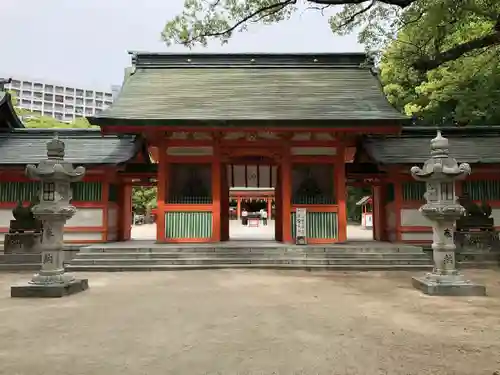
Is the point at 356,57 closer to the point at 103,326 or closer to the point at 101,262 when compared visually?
the point at 101,262

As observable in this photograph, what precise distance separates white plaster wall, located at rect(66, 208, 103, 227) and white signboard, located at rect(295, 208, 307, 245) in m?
6.70

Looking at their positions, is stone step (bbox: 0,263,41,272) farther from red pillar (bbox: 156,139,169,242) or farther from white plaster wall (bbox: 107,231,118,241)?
red pillar (bbox: 156,139,169,242)

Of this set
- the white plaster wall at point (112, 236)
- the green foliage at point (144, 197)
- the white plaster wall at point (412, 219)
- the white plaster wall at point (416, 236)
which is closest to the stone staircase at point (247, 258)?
the white plaster wall at point (416, 236)

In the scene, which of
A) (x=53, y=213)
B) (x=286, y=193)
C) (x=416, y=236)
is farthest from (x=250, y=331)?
(x=416, y=236)

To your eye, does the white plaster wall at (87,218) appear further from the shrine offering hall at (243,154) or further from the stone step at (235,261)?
the stone step at (235,261)

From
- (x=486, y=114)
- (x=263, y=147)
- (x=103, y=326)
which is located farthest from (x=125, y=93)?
(x=486, y=114)

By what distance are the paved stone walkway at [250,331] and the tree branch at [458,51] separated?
17.1 feet

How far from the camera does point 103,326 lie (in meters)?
5.93

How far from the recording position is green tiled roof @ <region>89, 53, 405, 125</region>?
13977 mm

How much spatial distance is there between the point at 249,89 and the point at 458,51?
801 centimetres

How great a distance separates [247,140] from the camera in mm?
14797

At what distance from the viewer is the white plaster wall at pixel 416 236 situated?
14.6 m

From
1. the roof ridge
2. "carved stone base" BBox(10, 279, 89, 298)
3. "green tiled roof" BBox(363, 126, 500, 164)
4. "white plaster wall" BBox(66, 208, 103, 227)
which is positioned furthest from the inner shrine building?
"carved stone base" BBox(10, 279, 89, 298)

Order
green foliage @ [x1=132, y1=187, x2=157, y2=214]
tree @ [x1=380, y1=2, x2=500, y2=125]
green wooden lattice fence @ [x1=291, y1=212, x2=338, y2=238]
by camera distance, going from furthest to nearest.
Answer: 1. green foliage @ [x1=132, y1=187, x2=157, y2=214]
2. green wooden lattice fence @ [x1=291, y1=212, x2=338, y2=238]
3. tree @ [x1=380, y1=2, x2=500, y2=125]
